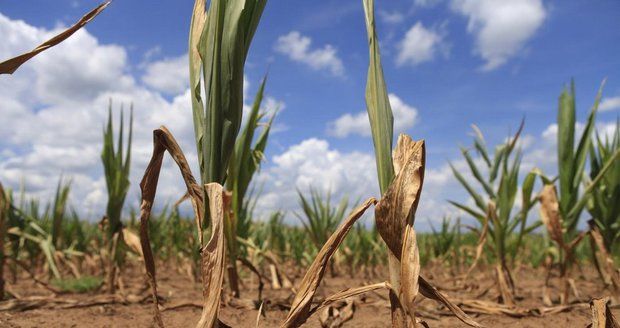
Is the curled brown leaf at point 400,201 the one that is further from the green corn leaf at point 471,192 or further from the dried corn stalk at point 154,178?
the green corn leaf at point 471,192

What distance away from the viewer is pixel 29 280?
459 centimetres

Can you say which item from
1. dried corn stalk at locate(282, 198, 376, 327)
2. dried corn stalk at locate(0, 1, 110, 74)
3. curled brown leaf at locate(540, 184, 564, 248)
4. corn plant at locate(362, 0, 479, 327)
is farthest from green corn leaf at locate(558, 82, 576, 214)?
dried corn stalk at locate(0, 1, 110, 74)

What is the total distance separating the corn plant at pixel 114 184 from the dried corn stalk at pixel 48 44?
64.6 inches

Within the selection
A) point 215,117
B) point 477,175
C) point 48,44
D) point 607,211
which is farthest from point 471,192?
point 48,44

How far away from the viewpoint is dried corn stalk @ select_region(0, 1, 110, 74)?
3.73 feet

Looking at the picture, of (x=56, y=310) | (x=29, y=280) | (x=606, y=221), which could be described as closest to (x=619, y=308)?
(x=606, y=221)

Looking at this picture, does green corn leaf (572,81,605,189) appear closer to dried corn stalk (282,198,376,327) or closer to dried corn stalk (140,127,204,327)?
dried corn stalk (282,198,376,327)

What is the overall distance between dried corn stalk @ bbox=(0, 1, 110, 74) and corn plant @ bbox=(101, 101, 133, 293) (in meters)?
1.64

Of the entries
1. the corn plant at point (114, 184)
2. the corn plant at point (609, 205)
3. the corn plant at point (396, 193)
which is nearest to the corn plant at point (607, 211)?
the corn plant at point (609, 205)

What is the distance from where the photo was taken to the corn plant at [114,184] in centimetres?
279

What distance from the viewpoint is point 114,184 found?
2789 millimetres

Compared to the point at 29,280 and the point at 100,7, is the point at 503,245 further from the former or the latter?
the point at 29,280

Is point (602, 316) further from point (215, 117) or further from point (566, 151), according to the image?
point (566, 151)

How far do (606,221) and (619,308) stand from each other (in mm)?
596
